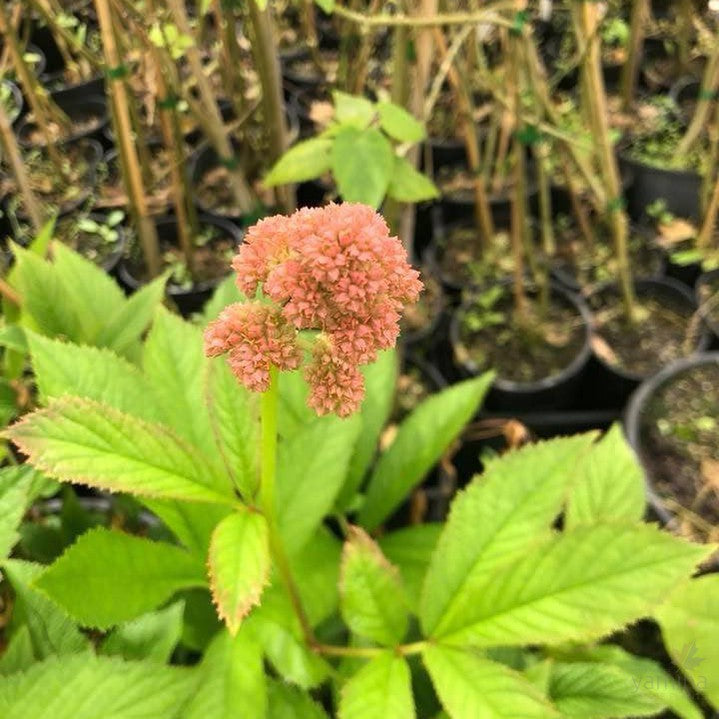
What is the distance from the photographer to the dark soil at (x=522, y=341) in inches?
80.2

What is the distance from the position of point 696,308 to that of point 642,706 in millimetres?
1505

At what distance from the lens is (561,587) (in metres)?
0.79

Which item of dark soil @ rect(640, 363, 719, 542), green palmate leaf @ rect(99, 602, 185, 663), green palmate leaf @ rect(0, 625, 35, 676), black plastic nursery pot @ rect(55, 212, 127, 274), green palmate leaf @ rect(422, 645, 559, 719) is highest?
green palmate leaf @ rect(0, 625, 35, 676)

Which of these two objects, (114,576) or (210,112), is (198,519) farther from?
(210,112)

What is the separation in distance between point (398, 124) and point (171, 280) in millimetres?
1230

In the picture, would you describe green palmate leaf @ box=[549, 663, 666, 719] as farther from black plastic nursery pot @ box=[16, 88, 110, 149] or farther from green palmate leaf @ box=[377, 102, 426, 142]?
black plastic nursery pot @ box=[16, 88, 110, 149]

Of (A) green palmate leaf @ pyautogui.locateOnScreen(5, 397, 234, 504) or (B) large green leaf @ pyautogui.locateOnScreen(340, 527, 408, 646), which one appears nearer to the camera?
(A) green palmate leaf @ pyautogui.locateOnScreen(5, 397, 234, 504)

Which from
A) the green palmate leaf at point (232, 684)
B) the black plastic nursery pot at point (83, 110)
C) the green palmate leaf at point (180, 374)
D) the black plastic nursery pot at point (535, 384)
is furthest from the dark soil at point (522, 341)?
the black plastic nursery pot at point (83, 110)

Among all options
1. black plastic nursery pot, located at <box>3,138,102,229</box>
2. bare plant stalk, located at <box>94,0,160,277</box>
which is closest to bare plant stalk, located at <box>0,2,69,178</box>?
black plastic nursery pot, located at <box>3,138,102,229</box>

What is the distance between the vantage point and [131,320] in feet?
3.41

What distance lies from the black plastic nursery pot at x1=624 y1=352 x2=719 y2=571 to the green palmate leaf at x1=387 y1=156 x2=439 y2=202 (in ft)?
2.76

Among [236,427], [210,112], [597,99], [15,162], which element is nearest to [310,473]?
[236,427]

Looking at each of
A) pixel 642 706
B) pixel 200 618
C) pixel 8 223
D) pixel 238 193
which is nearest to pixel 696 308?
pixel 238 193

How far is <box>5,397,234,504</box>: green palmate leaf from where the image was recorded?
62 centimetres
